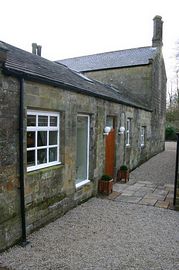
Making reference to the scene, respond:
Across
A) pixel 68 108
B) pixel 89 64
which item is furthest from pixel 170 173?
pixel 89 64

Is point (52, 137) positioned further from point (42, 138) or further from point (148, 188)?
point (148, 188)

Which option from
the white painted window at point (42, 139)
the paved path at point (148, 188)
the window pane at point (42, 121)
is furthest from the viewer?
the paved path at point (148, 188)

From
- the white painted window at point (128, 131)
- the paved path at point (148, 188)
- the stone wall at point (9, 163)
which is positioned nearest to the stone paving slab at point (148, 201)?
the paved path at point (148, 188)

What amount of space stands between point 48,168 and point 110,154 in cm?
481

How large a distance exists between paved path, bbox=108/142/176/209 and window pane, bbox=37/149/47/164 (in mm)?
3377

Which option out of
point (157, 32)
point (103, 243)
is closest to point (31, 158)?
point (103, 243)

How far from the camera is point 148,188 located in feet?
34.0

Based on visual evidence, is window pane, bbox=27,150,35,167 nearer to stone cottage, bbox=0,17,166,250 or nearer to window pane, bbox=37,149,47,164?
stone cottage, bbox=0,17,166,250

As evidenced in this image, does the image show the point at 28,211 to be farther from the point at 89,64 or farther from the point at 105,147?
the point at 89,64

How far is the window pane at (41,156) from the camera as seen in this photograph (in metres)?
6.18

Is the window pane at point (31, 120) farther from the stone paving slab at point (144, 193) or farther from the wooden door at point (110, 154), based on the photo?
the wooden door at point (110, 154)

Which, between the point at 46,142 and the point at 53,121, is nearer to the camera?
the point at 46,142

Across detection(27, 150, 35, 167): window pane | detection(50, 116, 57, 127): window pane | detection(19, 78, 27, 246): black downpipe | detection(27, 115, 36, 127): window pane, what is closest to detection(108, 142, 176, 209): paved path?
detection(50, 116, 57, 127): window pane

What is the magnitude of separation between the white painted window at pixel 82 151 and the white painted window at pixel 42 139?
1.51 m
